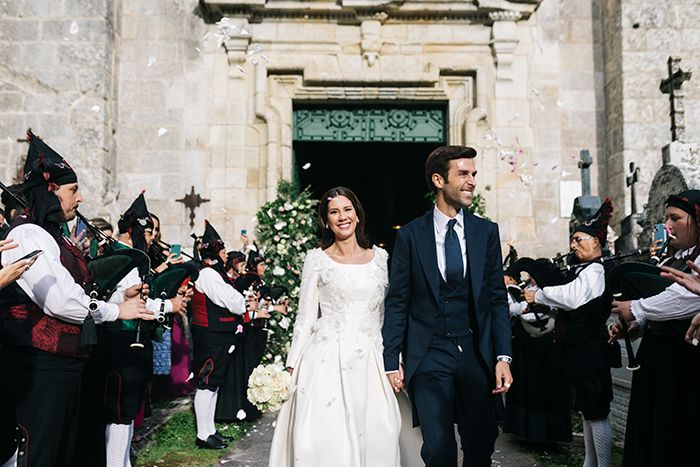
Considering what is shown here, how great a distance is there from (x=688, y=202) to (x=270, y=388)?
9.08 ft

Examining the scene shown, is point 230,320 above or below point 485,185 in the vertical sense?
below

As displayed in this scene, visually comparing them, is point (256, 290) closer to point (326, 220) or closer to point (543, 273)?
point (326, 220)

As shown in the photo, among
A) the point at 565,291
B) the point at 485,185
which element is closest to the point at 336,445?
the point at 565,291

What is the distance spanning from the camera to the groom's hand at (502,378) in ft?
12.8

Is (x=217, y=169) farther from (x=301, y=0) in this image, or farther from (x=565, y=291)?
(x=565, y=291)

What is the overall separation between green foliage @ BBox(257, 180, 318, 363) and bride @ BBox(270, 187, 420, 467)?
5.53 m

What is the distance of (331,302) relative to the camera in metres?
4.48

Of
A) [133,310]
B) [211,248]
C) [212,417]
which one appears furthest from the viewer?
[211,248]

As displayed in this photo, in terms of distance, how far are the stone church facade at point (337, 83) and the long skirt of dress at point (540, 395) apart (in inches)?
181

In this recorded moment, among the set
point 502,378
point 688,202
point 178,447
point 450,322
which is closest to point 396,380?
point 450,322

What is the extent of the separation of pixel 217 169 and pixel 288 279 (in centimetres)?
235

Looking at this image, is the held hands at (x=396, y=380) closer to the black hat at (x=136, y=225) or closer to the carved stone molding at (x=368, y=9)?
the black hat at (x=136, y=225)

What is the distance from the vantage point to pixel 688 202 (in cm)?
398

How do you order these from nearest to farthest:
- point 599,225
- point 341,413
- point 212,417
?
point 341,413
point 599,225
point 212,417
